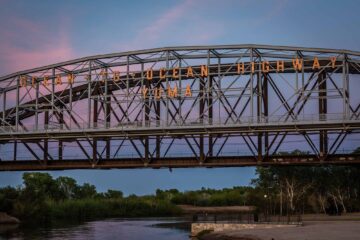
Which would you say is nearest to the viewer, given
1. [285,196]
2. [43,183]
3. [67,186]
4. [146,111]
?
[146,111]

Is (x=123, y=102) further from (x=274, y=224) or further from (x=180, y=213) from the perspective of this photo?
(x=180, y=213)

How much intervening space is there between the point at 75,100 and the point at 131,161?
57.6 ft

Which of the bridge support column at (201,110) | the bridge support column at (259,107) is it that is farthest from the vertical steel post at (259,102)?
the bridge support column at (201,110)

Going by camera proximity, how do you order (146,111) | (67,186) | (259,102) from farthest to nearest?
(67,186), (146,111), (259,102)

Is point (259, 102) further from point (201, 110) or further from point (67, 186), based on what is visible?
point (67, 186)

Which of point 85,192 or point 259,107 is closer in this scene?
point 259,107

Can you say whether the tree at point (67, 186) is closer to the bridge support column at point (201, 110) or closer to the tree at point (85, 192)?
the tree at point (85, 192)

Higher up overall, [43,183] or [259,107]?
[259,107]

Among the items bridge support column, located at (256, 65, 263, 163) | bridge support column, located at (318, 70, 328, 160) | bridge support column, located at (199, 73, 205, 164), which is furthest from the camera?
bridge support column, located at (199, 73, 205, 164)

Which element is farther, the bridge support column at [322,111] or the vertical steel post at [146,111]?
the vertical steel post at [146,111]

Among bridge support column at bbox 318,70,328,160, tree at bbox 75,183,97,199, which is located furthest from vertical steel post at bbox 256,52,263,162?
tree at bbox 75,183,97,199

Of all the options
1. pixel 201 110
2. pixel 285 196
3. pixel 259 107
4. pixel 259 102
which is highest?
pixel 259 102

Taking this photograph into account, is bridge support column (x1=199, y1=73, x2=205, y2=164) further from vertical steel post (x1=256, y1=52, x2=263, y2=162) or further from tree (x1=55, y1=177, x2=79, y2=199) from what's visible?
tree (x1=55, y1=177, x2=79, y2=199)

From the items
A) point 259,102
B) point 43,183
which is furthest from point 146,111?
point 43,183
